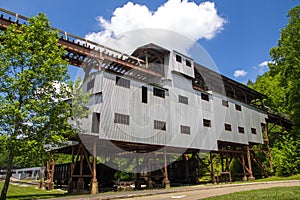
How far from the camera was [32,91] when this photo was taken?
44.1 feet

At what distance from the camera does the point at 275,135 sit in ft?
130

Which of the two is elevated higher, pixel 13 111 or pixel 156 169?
pixel 13 111

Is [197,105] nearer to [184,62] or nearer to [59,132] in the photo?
[184,62]

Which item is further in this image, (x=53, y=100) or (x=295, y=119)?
(x=295, y=119)

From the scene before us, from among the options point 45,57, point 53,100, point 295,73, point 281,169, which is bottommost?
point 281,169

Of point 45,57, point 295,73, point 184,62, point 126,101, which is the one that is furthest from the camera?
point 184,62

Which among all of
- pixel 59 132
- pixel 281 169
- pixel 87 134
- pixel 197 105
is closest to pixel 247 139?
pixel 281 169

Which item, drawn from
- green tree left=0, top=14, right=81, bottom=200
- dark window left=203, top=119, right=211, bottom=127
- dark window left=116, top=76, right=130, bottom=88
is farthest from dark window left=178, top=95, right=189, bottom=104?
green tree left=0, top=14, right=81, bottom=200

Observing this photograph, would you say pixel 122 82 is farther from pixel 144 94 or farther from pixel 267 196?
pixel 267 196

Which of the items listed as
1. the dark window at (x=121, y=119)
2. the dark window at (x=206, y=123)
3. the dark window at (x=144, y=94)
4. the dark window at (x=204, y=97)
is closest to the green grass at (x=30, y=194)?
the dark window at (x=121, y=119)

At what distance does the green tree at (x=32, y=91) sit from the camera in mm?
12374

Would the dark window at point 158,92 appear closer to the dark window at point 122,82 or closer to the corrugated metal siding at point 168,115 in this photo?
the corrugated metal siding at point 168,115

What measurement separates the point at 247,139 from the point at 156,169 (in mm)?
12100

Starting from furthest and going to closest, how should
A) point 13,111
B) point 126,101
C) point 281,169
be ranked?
point 281,169, point 126,101, point 13,111
